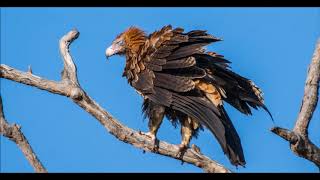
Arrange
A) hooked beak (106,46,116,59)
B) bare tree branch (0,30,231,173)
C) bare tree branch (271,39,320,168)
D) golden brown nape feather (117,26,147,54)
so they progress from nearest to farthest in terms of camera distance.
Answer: bare tree branch (271,39,320,168) → bare tree branch (0,30,231,173) → golden brown nape feather (117,26,147,54) → hooked beak (106,46,116,59)

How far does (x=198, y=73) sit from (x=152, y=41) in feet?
2.83

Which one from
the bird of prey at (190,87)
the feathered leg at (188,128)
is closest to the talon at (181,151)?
the bird of prey at (190,87)

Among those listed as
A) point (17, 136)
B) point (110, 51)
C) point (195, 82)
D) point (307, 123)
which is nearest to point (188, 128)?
point (195, 82)

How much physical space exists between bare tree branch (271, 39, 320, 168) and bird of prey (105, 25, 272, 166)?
1.10 m

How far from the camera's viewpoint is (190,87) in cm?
824

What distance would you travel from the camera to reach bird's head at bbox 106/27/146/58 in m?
9.45

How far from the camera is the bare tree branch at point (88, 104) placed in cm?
764

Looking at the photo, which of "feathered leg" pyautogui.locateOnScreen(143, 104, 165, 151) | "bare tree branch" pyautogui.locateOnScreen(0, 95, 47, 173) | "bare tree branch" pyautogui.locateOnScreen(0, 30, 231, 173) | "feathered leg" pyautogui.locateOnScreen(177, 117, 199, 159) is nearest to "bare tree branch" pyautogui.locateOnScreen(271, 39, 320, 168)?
"bare tree branch" pyautogui.locateOnScreen(0, 30, 231, 173)

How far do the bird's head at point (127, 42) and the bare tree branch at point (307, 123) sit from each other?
9.61ft

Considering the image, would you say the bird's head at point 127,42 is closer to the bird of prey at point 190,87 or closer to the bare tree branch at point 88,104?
the bird of prey at point 190,87

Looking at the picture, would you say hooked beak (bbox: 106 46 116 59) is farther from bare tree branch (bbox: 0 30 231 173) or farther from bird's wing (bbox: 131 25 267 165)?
bare tree branch (bbox: 0 30 231 173)

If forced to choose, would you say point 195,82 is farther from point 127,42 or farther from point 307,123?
point 307,123
